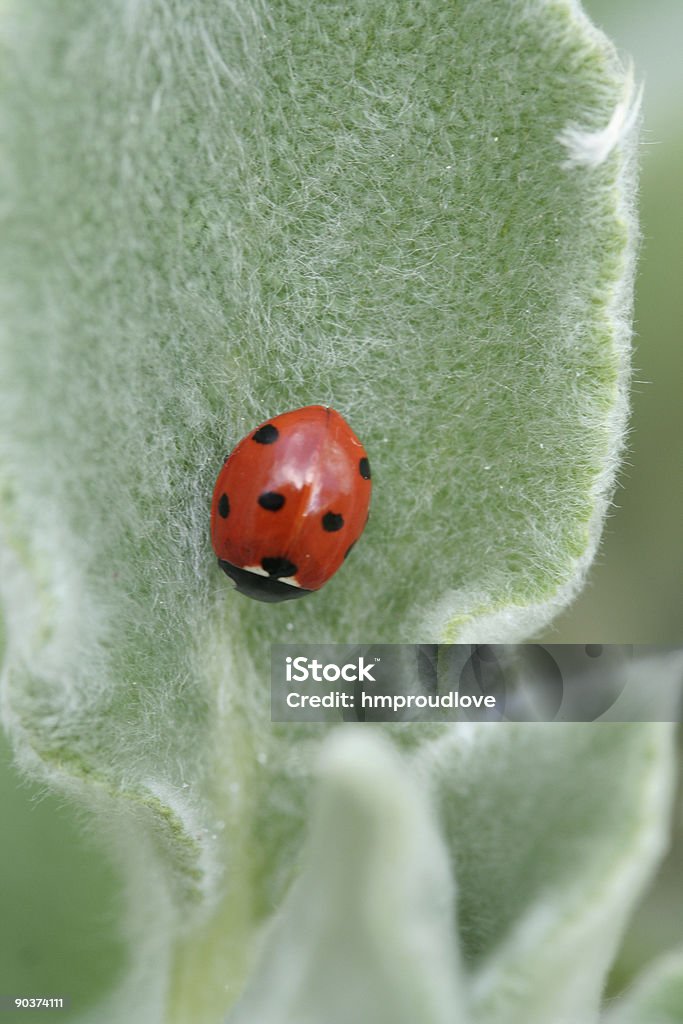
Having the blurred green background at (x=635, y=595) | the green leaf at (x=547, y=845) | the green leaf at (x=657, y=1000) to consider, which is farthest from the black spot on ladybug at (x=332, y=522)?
the green leaf at (x=657, y=1000)

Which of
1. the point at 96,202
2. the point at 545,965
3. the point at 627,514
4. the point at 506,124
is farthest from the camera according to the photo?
the point at 627,514

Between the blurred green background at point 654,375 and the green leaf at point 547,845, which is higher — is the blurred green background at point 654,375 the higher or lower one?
the higher one

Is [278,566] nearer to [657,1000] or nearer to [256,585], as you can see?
[256,585]

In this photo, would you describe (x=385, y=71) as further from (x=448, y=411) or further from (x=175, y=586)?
(x=175, y=586)

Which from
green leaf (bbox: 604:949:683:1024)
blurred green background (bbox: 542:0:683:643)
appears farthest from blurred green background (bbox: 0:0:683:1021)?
green leaf (bbox: 604:949:683:1024)

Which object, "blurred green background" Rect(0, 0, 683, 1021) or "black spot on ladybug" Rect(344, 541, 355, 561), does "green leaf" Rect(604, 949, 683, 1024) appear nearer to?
"blurred green background" Rect(0, 0, 683, 1021)

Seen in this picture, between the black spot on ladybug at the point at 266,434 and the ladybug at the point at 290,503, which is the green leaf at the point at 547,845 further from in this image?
the black spot on ladybug at the point at 266,434

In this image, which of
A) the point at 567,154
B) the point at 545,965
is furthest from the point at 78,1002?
the point at 567,154
